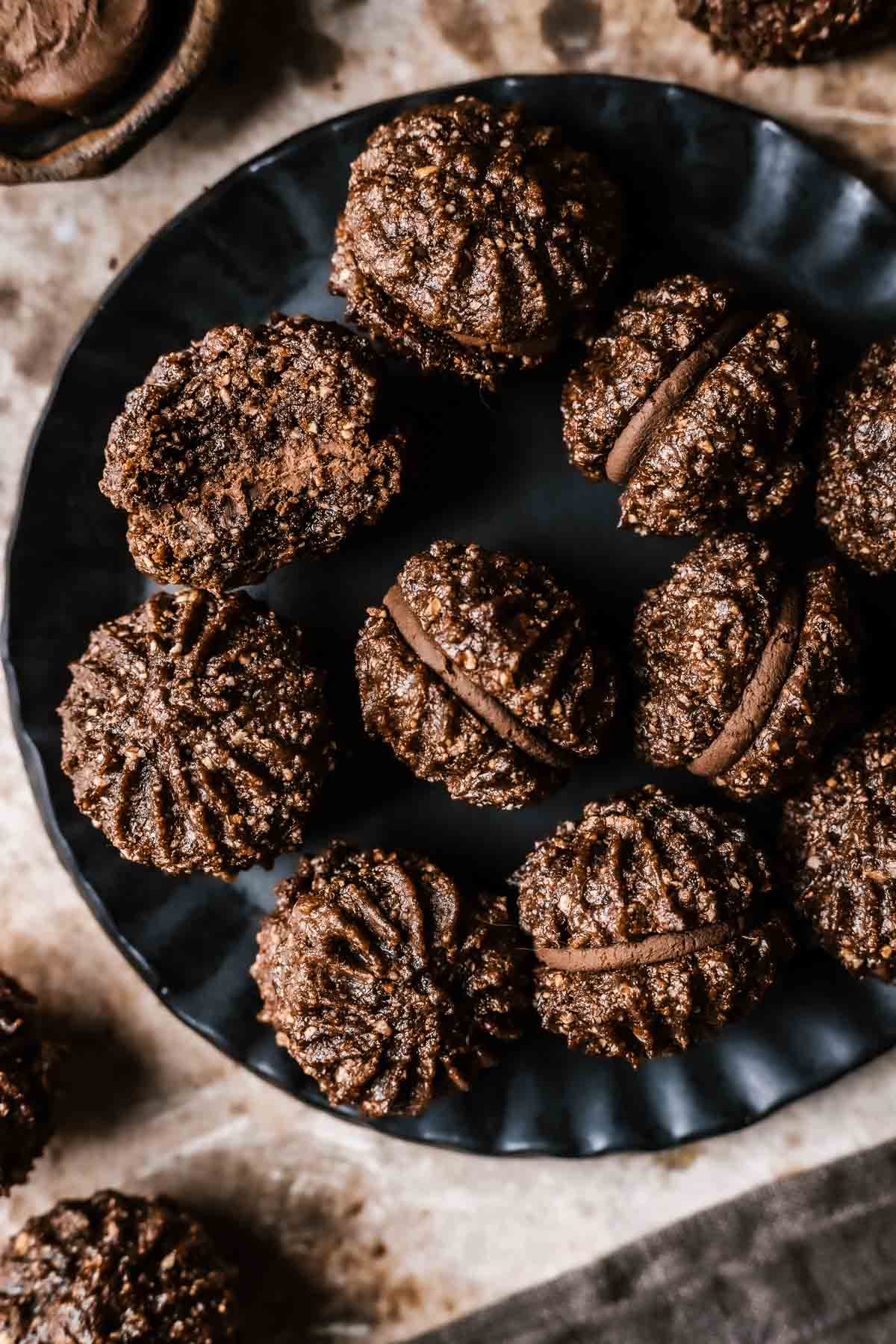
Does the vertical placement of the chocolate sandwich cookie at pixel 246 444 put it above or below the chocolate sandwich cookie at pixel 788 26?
below

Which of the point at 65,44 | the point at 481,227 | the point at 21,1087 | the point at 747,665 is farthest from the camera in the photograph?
the point at 21,1087

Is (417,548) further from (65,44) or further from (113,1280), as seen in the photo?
(113,1280)

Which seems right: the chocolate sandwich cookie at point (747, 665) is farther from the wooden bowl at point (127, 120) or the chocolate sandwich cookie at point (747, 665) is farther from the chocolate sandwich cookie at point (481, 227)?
the wooden bowl at point (127, 120)

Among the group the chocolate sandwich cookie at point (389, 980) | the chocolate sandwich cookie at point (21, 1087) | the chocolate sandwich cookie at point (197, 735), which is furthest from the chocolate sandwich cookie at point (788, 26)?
the chocolate sandwich cookie at point (21, 1087)

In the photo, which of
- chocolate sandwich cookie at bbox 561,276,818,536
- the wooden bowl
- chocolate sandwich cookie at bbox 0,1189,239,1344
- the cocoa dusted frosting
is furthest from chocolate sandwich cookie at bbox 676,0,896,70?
chocolate sandwich cookie at bbox 0,1189,239,1344

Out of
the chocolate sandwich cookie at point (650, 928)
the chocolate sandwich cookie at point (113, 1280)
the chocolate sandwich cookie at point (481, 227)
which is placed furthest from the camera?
the chocolate sandwich cookie at point (113, 1280)

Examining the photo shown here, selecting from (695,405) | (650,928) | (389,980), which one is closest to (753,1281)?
(650,928)

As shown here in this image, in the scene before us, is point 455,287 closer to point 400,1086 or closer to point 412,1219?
point 400,1086
